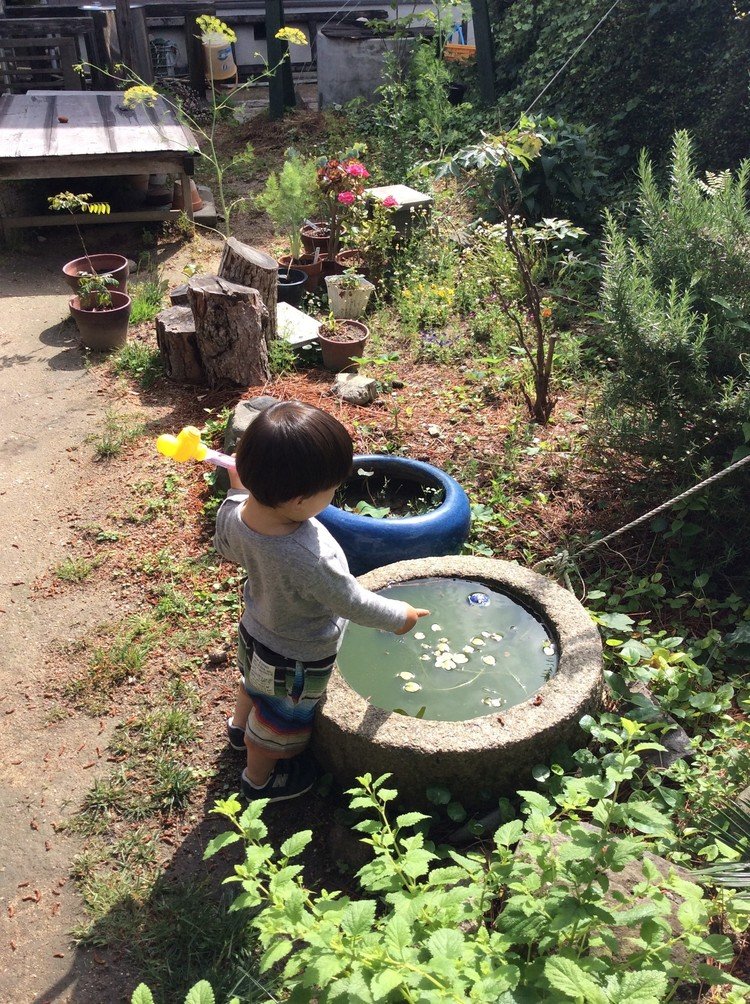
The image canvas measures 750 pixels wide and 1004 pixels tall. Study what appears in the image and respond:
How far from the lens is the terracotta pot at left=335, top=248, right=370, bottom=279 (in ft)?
20.4

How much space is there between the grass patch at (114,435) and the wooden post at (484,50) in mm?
5947

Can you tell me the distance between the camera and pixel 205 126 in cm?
1045

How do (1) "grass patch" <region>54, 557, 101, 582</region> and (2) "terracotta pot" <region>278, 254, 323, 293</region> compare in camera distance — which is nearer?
(1) "grass patch" <region>54, 557, 101, 582</region>

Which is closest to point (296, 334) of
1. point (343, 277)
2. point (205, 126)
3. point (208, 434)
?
point (343, 277)

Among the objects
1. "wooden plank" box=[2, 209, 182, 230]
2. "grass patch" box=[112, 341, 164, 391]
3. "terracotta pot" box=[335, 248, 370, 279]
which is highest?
"wooden plank" box=[2, 209, 182, 230]

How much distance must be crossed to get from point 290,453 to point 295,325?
358 cm

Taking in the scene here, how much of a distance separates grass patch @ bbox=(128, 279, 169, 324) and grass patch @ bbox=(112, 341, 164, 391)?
53 cm

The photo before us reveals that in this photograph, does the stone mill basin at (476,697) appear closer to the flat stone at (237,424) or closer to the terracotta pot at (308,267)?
the flat stone at (237,424)

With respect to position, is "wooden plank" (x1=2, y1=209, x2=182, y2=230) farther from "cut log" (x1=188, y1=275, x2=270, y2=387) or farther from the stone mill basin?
the stone mill basin

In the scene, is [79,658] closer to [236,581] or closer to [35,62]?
[236,581]

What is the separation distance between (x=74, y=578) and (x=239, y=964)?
6.68 feet

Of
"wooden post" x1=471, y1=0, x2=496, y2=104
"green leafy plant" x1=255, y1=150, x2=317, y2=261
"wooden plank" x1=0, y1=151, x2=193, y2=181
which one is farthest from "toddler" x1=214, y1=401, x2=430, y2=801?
"wooden post" x1=471, y1=0, x2=496, y2=104

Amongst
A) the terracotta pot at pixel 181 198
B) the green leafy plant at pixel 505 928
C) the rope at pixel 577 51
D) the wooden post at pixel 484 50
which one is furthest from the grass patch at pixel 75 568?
the wooden post at pixel 484 50

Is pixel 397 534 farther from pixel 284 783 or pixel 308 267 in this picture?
pixel 308 267
